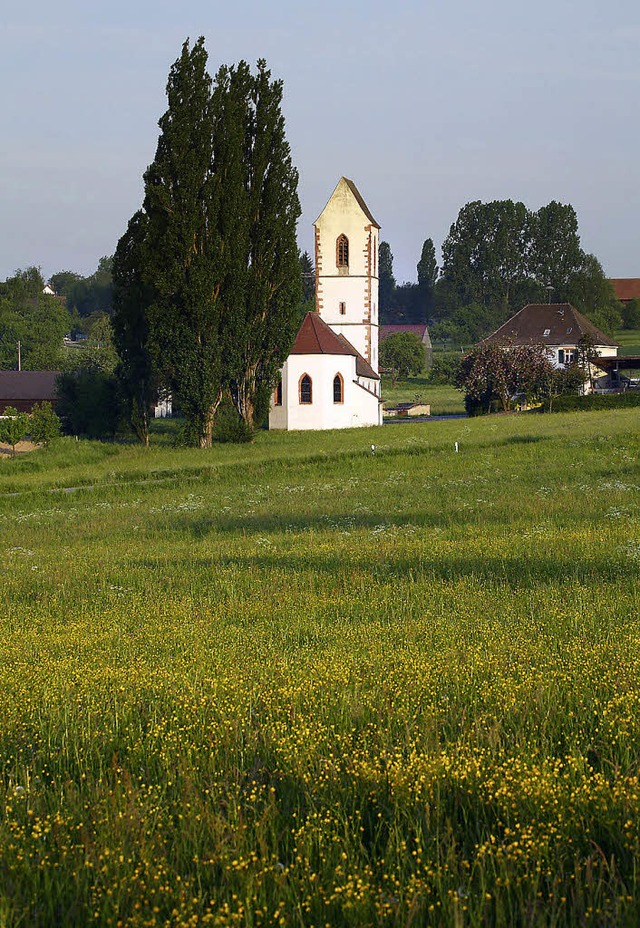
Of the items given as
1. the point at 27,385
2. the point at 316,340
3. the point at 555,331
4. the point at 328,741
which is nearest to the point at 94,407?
the point at 316,340

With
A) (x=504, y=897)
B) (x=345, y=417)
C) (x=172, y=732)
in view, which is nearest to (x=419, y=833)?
(x=504, y=897)

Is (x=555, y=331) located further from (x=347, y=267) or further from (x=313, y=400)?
(x=313, y=400)

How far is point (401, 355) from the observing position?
→ 120m

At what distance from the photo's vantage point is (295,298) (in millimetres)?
53688

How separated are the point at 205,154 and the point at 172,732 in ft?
147

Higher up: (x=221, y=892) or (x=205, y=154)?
(x=205, y=154)

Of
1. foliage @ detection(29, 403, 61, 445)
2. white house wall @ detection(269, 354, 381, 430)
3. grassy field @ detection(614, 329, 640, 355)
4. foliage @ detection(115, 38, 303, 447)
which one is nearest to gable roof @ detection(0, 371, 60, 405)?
white house wall @ detection(269, 354, 381, 430)

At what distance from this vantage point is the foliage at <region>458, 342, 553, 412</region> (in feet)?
239

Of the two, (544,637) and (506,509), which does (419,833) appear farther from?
(506,509)

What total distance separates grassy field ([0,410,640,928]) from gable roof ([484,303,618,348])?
88.2 metres

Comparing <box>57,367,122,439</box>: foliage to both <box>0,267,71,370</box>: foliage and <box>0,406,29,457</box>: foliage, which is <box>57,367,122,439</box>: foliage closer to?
<box>0,406,29,457</box>: foliage

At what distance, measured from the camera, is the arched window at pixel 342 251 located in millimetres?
70875

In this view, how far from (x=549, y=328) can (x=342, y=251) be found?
128 ft

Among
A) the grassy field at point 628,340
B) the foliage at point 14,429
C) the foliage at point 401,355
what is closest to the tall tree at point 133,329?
the foliage at point 14,429
